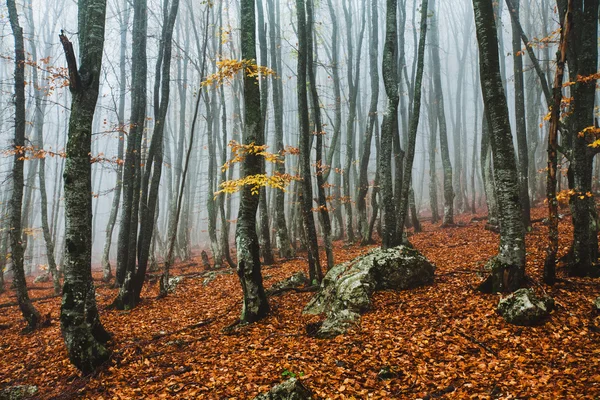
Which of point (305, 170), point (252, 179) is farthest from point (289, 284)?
point (252, 179)

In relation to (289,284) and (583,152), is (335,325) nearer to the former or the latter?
(289,284)

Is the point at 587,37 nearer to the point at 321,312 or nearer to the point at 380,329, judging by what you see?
the point at 380,329

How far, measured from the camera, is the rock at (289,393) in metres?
3.94

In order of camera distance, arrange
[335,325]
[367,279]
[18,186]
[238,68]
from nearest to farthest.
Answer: [335,325] → [238,68] → [367,279] → [18,186]

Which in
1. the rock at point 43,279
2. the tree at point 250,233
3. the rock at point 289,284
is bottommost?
the rock at point 43,279

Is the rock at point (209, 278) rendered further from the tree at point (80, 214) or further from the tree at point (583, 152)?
the tree at point (583, 152)

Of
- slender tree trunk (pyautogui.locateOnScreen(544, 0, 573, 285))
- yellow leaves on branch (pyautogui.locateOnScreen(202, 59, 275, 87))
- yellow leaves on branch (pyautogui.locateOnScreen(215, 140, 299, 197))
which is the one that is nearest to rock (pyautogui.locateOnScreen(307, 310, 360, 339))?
yellow leaves on branch (pyautogui.locateOnScreen(215, 140, 299, 197))

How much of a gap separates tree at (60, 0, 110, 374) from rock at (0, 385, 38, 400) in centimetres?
78

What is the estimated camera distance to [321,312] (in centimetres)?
708

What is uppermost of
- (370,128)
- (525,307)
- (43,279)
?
(370,128)

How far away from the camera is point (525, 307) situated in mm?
5121

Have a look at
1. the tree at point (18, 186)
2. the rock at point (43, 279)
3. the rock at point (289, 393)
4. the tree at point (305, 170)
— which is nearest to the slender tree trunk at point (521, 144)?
the tree at point (305, 170)

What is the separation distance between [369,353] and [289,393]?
5.33 feet

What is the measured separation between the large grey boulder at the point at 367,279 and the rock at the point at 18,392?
4.94m
